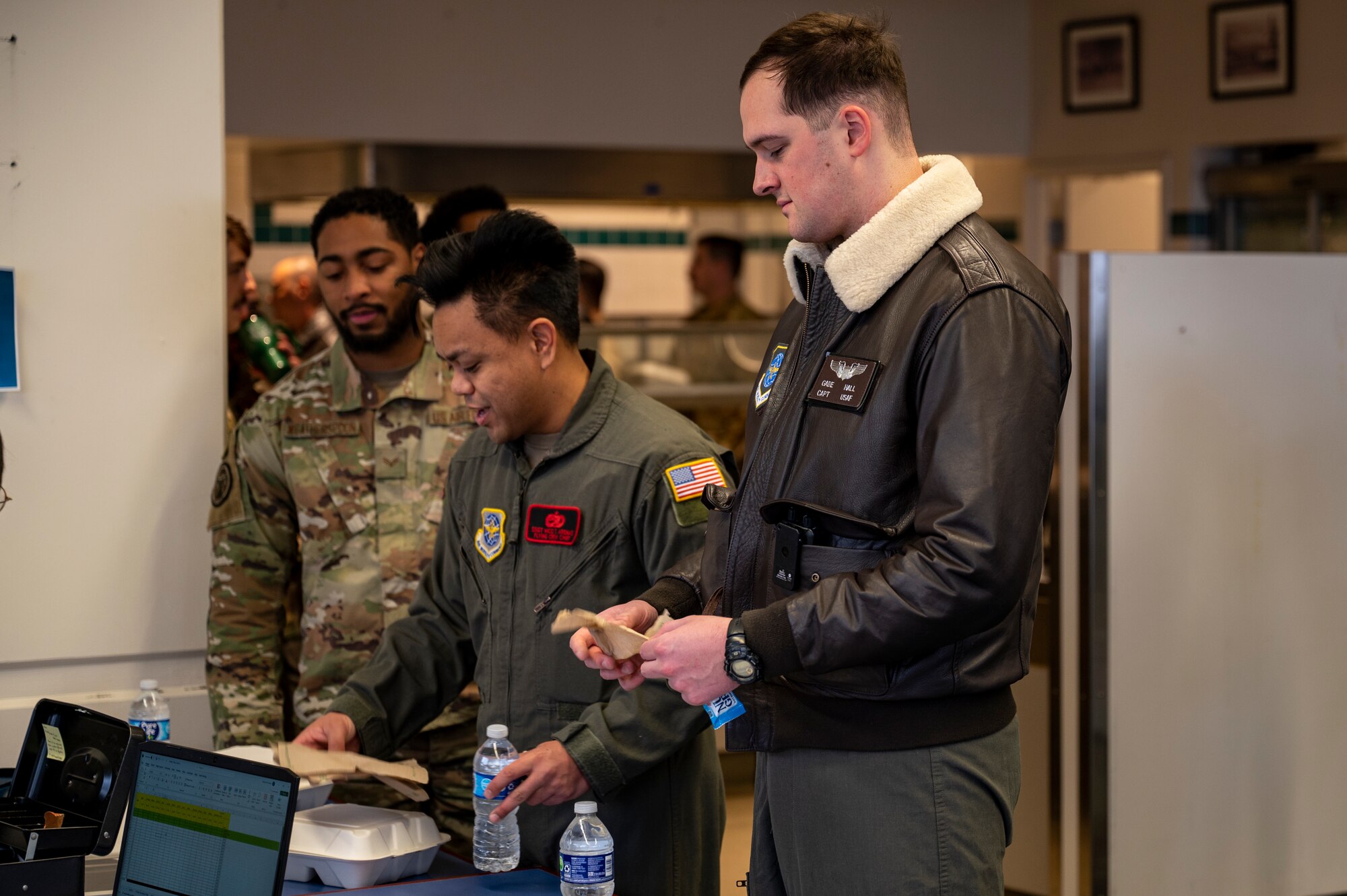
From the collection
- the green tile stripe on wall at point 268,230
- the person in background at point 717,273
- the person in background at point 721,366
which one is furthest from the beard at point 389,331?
the green tile stripe on wall at point 268,230

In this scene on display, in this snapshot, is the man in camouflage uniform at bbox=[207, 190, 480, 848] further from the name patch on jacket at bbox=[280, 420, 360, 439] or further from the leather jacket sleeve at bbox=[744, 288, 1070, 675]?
the leather jacket sleeve at bbox=[744, 288, 1070, 675]

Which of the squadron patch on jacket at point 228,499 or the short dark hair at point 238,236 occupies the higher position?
the short dark hair at point 238,236

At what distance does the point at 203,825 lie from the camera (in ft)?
6.05

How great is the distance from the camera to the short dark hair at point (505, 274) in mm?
2455

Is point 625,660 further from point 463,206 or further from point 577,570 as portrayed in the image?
point 463,206

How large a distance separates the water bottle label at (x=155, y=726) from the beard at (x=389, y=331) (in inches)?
32.7

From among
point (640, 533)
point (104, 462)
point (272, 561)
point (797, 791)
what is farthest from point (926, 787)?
point (104, 462)

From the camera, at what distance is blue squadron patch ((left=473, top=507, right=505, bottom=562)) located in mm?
2461

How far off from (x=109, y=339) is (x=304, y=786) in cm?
104

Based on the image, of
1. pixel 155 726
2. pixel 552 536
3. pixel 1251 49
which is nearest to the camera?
→ pixel 552 536

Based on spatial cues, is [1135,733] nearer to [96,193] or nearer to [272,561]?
[272,561]

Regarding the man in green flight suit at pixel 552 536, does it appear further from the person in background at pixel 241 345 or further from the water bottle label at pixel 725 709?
the person in background at pixel 241 345

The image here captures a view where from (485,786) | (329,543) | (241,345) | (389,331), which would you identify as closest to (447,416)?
(389,331)

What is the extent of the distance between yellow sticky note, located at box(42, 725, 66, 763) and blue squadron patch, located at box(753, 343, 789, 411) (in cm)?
114
